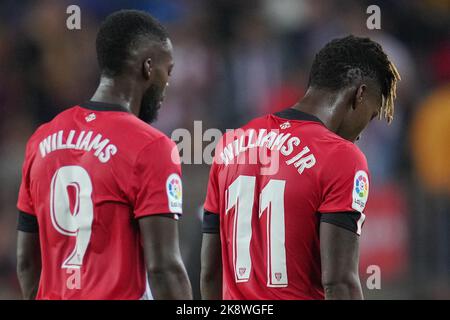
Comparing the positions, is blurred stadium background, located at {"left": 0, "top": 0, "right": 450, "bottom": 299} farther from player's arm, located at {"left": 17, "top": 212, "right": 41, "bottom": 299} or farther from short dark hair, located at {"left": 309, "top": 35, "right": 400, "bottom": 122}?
short dark hair, located at {"left": 309, "top": 35, "right": 400, "bottom": 122}

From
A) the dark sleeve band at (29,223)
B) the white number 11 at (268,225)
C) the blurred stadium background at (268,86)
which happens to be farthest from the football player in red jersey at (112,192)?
the blurred stadium background at (268,86)

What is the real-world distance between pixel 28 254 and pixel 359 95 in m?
1.94

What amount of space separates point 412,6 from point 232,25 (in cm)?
197

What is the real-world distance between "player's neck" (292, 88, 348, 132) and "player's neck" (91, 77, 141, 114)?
861mm

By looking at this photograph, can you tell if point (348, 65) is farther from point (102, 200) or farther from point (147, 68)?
point (102, 200)

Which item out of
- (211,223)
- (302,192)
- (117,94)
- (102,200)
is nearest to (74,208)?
(102,200)

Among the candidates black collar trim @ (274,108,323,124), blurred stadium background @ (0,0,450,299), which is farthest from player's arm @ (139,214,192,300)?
blurred stadium background @ (0,0,450,299)

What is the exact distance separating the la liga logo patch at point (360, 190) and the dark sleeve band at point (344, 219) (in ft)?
0.16

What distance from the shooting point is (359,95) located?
17.3ft

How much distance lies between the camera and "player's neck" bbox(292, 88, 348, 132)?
520cm

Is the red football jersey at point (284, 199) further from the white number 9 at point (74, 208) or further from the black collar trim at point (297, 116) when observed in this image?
the white number 9 at point (74, 208)

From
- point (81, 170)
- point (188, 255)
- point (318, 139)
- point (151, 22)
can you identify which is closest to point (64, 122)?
point (81, 170)

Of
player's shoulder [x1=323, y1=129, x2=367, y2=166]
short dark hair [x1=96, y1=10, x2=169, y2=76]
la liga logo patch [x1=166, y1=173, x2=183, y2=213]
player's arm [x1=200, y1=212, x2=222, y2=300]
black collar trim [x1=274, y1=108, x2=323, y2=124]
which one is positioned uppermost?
short dark hair [x1=96, y1=10, x2=169, y2=76]

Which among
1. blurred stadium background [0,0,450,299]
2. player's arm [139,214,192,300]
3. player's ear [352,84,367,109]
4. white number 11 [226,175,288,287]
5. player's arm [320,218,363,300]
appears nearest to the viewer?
player's arm [320,218,363,300]
